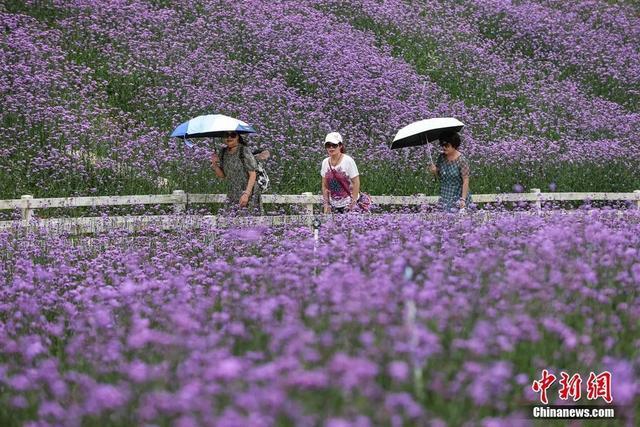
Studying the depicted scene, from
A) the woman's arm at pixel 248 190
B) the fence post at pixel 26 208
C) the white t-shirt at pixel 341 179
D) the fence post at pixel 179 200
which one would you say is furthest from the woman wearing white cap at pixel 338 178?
the fence post at pixel 26 208

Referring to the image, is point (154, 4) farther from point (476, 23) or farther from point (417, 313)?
point (417, 313)

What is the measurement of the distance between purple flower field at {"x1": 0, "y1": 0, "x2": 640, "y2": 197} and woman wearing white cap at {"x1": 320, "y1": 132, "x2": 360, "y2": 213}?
494 cm

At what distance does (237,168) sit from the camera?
12.8 metres

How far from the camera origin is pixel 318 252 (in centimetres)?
688

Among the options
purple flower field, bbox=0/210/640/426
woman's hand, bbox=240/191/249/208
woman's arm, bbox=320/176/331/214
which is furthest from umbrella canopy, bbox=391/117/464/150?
purple flower field, bbox=0/210/640/426

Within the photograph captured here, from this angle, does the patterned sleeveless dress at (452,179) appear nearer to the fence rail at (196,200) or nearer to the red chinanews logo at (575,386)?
the fence rail at (196,200)

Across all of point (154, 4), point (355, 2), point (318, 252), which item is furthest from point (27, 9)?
point (318, 252)

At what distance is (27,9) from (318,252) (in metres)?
18.0

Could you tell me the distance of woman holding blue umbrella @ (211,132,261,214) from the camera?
1275 cm

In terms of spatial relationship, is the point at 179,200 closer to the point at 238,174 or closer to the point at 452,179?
the point at 238,174

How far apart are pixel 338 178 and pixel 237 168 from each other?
5.93 feet

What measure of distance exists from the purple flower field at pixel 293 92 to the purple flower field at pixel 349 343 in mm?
9410

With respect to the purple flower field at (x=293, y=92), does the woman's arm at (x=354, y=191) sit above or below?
below

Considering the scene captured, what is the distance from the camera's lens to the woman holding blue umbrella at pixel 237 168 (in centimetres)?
1275
